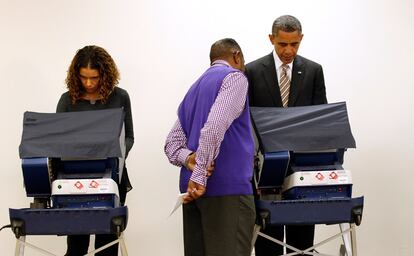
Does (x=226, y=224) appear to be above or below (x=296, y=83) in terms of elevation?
below

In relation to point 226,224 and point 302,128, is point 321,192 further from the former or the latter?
point 226,224

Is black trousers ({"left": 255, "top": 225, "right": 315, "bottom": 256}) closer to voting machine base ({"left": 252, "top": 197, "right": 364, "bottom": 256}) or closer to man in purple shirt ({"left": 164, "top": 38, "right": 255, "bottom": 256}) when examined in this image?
voting machine base ({"left": 252, "top": 197, "right": 364, "bottom": 256})

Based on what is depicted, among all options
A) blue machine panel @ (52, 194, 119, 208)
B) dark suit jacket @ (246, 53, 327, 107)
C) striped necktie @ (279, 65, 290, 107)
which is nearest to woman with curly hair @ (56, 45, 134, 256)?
blue machine panel @ (52, 194, 119, 208)

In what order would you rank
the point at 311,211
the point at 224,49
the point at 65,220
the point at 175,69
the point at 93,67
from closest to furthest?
the point at 224,49, the point at 65,220, the point at 311,211, the point at 93,67, the point at 175,69

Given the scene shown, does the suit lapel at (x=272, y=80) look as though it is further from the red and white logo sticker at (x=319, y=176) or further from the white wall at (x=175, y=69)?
the white wall at (x=175, y=69)

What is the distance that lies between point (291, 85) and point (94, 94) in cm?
96

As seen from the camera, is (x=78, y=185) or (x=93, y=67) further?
(x=93, y=67)

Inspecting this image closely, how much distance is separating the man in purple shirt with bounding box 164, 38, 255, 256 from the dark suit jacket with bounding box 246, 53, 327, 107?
781mm

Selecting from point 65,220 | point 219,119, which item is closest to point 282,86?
point 219,119

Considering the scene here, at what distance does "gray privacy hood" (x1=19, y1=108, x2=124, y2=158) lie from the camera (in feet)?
8.71

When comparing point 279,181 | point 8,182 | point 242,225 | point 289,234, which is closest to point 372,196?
point 289,234

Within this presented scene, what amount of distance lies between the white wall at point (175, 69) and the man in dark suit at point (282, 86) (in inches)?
32.9

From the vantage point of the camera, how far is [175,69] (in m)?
4.00

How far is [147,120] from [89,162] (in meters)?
1.32
